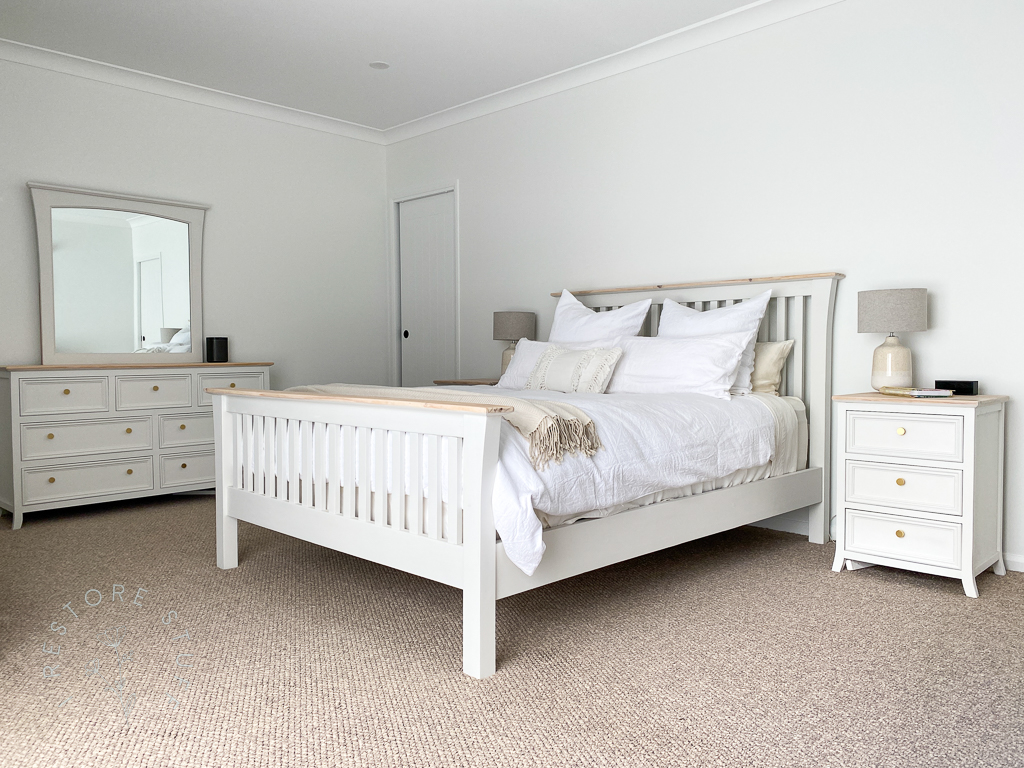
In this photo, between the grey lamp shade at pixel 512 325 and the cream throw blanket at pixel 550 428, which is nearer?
the cream throw blanket at pixel 550 428

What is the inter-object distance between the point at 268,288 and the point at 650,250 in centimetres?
253

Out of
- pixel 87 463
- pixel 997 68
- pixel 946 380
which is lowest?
pixel 87 463

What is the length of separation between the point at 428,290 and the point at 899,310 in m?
3.24

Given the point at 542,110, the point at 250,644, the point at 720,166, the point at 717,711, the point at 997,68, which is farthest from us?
the point at 542,110

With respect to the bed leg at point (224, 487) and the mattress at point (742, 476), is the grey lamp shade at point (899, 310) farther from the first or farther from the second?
the bed leg at point (224, 487)

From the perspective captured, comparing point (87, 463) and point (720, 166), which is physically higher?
point (720, 166)

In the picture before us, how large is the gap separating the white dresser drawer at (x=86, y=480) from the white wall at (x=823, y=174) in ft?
7.79

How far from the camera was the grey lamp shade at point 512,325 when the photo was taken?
438cm

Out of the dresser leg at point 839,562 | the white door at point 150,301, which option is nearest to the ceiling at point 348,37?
the white door at point 150,301

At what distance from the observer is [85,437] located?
3.89 m

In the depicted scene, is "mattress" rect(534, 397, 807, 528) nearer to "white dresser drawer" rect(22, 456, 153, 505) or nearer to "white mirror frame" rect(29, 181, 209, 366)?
"white dresser drawer" rect(22, 456, 153, 505)

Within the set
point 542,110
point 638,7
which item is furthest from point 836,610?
point 542,110

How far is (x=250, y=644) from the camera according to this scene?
2.16m

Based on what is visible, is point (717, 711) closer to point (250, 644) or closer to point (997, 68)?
point (250, 644)
